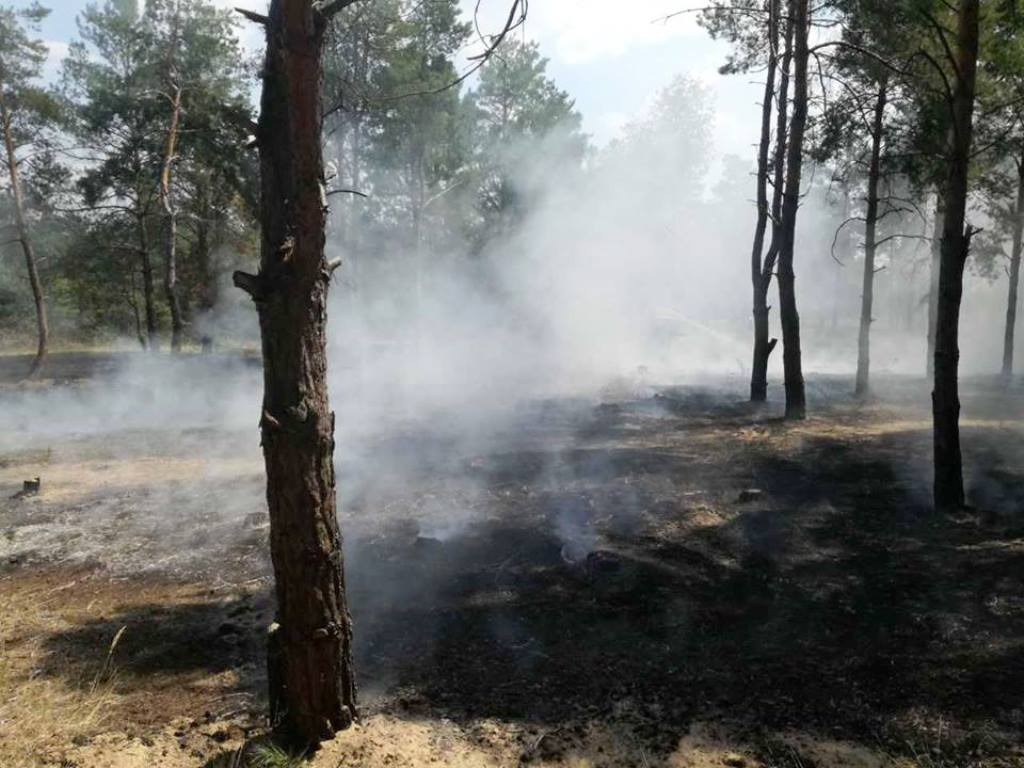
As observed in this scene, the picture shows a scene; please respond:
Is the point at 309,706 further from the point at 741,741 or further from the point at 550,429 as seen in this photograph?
the point at 550,429

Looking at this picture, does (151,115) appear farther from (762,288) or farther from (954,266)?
(954,266)

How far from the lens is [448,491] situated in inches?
356

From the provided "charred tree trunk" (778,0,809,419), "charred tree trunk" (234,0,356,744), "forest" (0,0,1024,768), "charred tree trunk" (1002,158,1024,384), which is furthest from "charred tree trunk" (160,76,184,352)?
"charred tree trunk" (1002,158,1024,384)

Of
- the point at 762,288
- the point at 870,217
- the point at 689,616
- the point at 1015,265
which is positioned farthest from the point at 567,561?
the point at 1015,265

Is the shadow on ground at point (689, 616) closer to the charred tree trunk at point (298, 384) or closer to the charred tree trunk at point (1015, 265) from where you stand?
the charred tree trunk at point (298, 384)

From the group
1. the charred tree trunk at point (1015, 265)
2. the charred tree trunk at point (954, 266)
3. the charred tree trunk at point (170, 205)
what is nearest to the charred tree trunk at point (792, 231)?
the charred tree trunk at point (954, 266)

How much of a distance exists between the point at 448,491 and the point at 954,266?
6.00 metres

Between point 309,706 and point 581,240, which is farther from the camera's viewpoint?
point 581,240

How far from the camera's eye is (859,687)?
14.5 ft

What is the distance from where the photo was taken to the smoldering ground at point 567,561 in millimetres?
4402

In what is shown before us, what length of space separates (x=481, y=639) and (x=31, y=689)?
287cm

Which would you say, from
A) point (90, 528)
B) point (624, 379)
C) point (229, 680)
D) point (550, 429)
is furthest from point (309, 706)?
point (624, 379)

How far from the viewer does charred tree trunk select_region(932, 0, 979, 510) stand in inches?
281

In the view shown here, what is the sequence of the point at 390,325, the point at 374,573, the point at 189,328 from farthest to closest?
the point at 189,328
the point at 390,325
the point at 374,573
